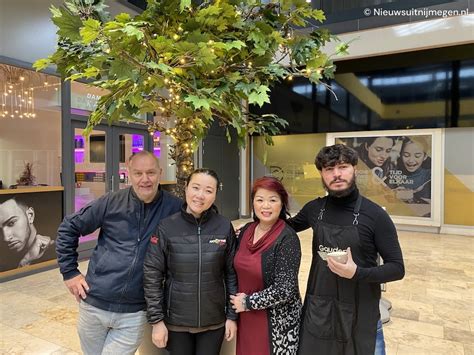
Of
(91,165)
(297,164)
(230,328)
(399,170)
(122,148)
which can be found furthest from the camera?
(297,164)

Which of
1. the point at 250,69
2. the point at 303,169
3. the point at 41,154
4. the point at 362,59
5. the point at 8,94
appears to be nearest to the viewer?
the point at 250,69

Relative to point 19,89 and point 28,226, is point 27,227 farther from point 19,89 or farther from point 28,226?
point 19,89

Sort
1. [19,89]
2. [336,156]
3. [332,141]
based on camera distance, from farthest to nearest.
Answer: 1. [332,141]
2. [19,89]
3. [336,156]

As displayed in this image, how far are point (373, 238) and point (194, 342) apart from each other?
983 millimetres

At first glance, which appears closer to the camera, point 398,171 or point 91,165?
point 91,165

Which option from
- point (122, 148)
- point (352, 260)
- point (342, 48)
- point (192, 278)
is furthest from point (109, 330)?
point (122, 148)

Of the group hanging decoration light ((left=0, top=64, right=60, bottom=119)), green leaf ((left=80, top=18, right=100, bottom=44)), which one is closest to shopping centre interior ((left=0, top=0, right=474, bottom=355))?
hanging decoration light ((left=0, top=64, right=60, bottom=119))

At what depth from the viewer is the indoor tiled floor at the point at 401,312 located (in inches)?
118

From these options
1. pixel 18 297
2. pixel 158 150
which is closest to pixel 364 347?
pixel 18 297

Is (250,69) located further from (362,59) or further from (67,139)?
(362,59)

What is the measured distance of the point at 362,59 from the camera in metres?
8.81

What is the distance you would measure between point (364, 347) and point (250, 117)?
4.10ft

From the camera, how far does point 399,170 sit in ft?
28.9

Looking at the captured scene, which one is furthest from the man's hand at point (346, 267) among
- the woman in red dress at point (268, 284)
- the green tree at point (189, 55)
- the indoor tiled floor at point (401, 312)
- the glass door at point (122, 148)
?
the glass door at point (122, 148)
